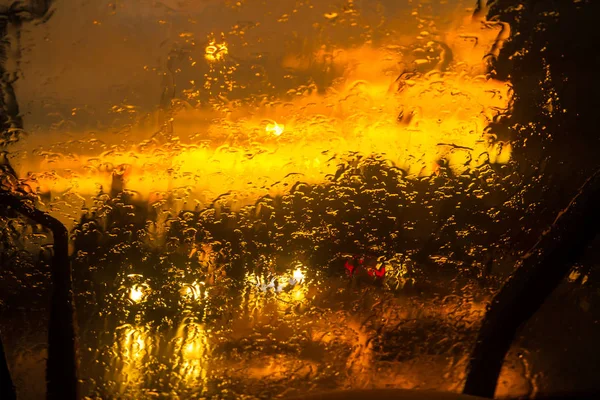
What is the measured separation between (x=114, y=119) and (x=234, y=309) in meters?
1.54

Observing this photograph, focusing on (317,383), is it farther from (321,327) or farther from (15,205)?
(15,205)

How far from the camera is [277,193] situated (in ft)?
15.2

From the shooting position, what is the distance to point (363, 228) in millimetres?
4672

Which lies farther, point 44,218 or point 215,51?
point 215,51

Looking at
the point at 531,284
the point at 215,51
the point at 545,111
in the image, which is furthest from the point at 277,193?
the point at 545,111

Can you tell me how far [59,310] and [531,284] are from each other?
314 centimetres

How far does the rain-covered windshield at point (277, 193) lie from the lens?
14.1ft

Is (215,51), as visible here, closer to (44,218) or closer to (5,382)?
(44,218)

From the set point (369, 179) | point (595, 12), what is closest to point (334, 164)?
point (369, 179)

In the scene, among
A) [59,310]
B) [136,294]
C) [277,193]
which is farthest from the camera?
[277,193]

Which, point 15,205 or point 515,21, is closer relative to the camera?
point 15,205

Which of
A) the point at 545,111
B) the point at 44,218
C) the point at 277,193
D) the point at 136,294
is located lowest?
the point at 136,294

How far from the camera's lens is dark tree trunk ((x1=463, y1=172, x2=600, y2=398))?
14.1 ft

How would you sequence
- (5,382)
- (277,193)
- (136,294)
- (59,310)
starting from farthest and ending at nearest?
(277,193) → (136,294) → (59,310) → (5,382)
